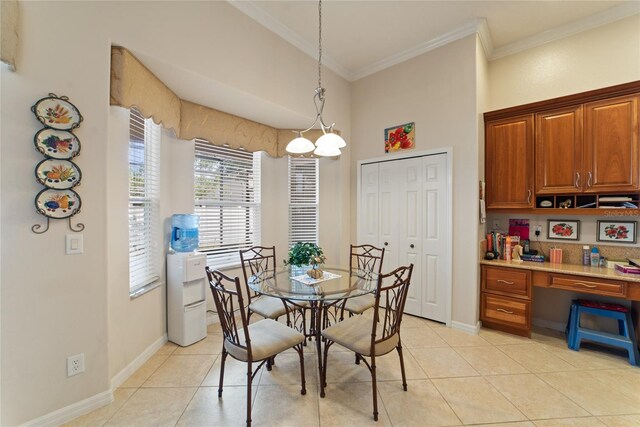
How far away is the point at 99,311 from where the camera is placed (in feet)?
5.99

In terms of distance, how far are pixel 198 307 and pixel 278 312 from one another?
93 cm

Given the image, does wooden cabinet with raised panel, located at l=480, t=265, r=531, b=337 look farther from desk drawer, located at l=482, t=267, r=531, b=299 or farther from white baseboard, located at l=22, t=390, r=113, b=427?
white baseboard, located at l=22, t=390, r=113, b=427

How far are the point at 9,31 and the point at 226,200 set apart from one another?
214 cm

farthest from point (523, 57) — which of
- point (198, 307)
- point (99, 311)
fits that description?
point (99, 311)

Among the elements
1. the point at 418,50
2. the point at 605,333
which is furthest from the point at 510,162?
the point at 605,333

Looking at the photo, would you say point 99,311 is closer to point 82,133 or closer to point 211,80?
point 82,133

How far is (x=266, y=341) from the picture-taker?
1.86 meters

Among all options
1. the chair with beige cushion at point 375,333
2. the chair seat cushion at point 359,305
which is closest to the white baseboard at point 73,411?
the chair with beige cushion at point 375,333

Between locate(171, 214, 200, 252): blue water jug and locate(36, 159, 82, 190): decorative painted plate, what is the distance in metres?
1.12

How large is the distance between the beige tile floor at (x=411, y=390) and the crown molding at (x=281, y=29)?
338 cm

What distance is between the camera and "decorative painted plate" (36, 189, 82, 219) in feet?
5.27

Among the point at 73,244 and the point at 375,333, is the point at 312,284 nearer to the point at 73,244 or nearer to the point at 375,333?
the point at 375,333

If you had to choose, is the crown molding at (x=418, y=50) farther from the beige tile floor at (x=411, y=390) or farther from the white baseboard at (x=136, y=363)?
the white baseboard at (x=136, y=363)

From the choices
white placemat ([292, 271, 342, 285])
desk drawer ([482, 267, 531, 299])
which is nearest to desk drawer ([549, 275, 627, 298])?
desk drawer ([482, 267, 531, 299])
